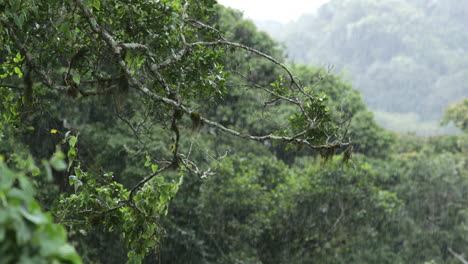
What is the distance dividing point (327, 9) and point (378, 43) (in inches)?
940

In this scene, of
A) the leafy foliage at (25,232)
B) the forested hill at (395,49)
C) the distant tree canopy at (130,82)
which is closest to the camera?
the leafy foliage at (25,232)

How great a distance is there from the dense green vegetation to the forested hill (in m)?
77.7

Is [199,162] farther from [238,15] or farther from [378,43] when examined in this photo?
[378,43]

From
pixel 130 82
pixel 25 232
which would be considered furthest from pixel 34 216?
pixel 130 82

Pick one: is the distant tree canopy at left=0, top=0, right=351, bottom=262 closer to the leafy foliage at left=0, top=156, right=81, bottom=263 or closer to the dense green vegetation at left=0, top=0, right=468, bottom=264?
the dense green vegetation at left=0, top=0, right=468, bottom=264

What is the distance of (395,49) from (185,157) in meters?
118

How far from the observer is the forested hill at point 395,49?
315ft

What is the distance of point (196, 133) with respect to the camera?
8.49 feet

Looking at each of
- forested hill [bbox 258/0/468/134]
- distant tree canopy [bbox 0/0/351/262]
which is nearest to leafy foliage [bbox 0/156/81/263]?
distant tree canopy [bbox 0/0/351/262]

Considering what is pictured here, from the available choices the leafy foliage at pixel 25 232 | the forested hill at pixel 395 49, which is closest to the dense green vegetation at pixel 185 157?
the leafy foliage at pixel 25 232

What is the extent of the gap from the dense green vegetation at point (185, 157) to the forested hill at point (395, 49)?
255 ft

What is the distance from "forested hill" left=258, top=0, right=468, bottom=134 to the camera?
315ft

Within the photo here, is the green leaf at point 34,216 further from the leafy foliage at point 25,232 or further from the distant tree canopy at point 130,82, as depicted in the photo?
the distant tree canopy at point 130,82

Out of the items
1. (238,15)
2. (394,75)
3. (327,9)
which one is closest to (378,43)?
(394,75)
